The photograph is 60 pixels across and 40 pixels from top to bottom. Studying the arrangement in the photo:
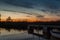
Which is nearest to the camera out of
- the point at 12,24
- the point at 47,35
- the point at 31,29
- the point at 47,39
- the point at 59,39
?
the point at 59,39

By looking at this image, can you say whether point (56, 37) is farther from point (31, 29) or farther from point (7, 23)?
point (7, 23)

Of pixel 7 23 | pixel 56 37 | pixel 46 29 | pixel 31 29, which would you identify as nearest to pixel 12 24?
pixel 7 23

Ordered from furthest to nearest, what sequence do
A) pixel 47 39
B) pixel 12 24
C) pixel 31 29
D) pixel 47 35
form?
pixel 12 24, pixel 31 29, pixel 47 35, pixel 47 39

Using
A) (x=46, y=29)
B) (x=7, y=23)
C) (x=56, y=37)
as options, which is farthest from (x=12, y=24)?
(x=56, y=37)

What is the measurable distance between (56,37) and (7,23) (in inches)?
4615

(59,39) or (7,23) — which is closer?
(59,39)

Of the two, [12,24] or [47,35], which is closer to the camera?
[47,35]

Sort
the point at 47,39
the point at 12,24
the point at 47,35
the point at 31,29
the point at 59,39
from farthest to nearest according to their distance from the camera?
the point at 12,24 < the point at 31,29 < the point at 47,35 < the point at 47,39 < the point at 59,39

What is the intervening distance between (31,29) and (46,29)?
20704 millimetres

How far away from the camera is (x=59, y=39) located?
2700 centimetres

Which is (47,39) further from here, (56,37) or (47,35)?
(56,37)

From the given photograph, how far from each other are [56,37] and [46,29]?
12787 millimetres

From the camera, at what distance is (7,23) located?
14275 centimetres

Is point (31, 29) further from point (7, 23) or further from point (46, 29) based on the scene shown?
point (7, 23)
